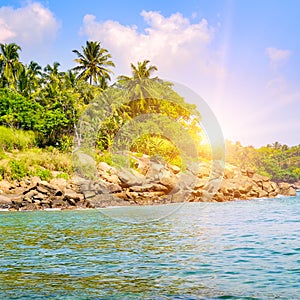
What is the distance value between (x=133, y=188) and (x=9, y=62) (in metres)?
26.7

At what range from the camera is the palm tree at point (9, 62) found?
49.3 meters

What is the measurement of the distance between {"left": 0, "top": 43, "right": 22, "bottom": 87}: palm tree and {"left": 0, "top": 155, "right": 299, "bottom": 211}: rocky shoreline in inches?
821

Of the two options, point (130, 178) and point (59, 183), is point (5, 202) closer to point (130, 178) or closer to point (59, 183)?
point (59, 183)

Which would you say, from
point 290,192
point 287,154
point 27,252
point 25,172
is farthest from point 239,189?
point 287,154

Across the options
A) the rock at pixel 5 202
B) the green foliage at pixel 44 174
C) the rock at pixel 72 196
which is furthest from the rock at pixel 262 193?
the rock at pixel 5 202

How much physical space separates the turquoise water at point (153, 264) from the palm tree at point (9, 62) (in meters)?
38.3

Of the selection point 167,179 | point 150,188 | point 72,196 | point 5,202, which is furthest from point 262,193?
point 5,202

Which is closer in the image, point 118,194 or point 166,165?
point 118,194

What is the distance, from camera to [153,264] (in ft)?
29.7

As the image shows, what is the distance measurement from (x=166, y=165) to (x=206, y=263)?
26221mm

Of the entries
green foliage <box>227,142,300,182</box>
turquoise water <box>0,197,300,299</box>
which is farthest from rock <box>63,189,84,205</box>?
green foliage <box>227,142,300,182</box>

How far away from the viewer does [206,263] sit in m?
8.96

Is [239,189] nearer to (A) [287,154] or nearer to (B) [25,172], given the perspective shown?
(B) [25,172]

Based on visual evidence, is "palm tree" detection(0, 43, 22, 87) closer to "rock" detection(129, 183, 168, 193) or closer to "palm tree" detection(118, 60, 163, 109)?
"palm tree" detection(118, 60, 163, 109)
